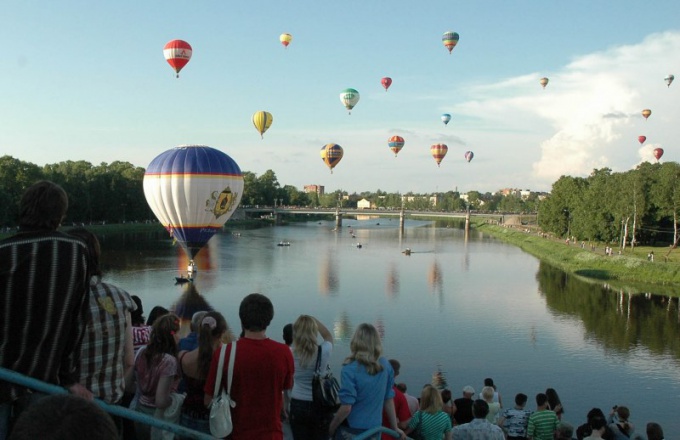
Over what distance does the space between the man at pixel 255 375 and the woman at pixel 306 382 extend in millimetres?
820

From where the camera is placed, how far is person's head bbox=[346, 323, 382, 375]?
3814mm

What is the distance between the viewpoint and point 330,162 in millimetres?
58188

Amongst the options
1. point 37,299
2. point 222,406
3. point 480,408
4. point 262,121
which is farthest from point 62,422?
point 262,121

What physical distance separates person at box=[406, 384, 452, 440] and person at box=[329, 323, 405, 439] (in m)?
0.86

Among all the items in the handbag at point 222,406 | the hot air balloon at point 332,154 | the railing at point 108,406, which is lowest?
the handbag at point 222,406

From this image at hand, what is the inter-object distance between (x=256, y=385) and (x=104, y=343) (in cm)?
83

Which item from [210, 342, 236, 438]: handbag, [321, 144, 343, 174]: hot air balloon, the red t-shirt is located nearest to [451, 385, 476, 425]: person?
the red t-shirt

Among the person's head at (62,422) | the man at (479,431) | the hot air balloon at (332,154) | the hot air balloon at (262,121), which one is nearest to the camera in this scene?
the person's head at (62,422)

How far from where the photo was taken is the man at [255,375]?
10.9ft

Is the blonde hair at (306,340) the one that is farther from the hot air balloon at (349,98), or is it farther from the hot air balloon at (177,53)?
the hot air balloon at (349,98)

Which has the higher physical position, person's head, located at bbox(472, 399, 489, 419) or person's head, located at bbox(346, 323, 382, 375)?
person's head, located at bbox(346, 323, 382, 375)

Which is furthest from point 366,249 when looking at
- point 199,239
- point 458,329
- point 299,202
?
point 299,202

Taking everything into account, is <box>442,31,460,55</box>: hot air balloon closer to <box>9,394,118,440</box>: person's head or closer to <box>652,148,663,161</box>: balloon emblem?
<box>652,148,663,161</box>: balloon emblem

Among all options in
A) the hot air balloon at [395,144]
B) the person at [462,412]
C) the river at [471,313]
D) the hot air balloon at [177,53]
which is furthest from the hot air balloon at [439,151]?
the person at [462,412]
